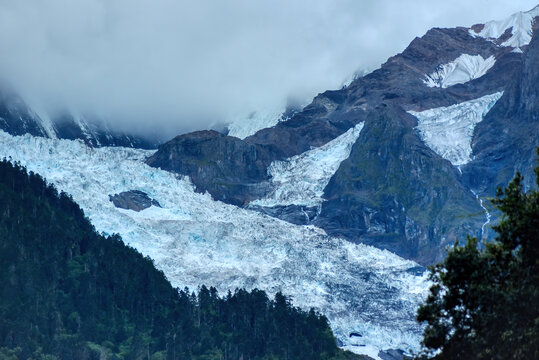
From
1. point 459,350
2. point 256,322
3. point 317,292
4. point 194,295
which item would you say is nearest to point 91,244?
point 194,295

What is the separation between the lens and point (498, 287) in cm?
4231

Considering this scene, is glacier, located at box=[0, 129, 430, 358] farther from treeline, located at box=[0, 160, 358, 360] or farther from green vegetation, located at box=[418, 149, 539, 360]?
green vegetation, located at box=[418, 149, 539, 360]

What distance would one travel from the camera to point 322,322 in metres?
151

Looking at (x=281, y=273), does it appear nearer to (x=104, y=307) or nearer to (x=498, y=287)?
(x=104, y=307)

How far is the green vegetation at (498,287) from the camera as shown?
136 feet

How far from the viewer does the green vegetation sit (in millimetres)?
41469

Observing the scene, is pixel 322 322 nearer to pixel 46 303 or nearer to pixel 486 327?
pixel 46 303

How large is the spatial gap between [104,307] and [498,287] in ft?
358

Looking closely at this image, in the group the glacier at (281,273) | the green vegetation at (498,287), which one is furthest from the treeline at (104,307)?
the green vegetation at (498,287)

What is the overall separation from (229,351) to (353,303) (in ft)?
157

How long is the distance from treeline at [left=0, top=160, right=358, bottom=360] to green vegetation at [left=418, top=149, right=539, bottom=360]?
84.3 m

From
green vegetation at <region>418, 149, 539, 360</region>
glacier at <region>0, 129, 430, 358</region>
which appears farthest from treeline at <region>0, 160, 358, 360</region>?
green vegetation at <region>418, 149, 539, 360</region>

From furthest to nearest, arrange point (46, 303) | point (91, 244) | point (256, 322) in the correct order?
point (91, 244)
point (256, 322)
point (46, 303)

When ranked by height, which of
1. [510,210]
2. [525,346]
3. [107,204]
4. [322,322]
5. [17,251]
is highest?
[107,204]
